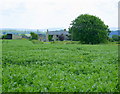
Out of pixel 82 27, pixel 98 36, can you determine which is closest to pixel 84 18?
pixel 82 27

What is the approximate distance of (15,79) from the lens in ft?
24.2

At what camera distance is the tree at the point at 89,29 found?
63.7m

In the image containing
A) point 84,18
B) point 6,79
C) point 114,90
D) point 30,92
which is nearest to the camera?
point 30,92

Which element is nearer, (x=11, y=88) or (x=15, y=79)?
(x=11, y=88)

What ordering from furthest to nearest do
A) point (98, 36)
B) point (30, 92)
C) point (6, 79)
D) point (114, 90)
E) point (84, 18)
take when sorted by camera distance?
point (84, 18) < point (98, 36) < point (6, 79) < point (114, 90) < point (30, 92)

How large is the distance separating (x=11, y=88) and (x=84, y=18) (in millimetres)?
62759

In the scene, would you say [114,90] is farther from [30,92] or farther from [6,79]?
[6,79]

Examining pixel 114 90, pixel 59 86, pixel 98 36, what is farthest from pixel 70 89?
pixel 98 36

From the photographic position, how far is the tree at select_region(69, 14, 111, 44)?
63719mm

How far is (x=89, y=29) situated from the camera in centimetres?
6375

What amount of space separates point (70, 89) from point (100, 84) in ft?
3.92

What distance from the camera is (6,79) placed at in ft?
24.0

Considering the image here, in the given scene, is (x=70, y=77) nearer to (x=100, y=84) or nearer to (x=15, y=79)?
(x=100, y=84)

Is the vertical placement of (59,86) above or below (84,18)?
below
